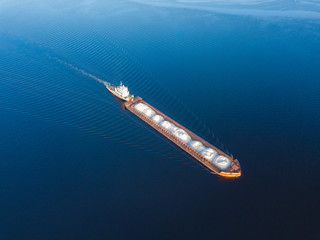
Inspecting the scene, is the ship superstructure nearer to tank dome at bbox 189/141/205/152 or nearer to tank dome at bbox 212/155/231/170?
tank dome at bbox 189/141/205/152

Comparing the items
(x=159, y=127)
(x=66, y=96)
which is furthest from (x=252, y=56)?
(x=66, y=96)

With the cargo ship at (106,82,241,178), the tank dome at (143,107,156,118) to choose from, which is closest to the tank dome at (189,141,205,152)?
the cargo ship at (106,82,241,178)

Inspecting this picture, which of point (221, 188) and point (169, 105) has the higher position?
point (169, 105)

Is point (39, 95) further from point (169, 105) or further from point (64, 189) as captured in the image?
point (169, 105)

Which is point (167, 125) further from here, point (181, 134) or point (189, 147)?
point (189, 147)

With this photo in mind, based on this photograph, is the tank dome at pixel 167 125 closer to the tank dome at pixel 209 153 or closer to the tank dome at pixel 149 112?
the tank dome at pixel 149 112

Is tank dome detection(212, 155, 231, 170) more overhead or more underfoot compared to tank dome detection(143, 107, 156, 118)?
more underfoot
